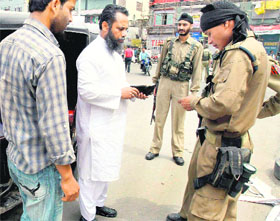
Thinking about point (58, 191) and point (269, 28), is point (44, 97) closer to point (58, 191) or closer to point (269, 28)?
point (58, 191)

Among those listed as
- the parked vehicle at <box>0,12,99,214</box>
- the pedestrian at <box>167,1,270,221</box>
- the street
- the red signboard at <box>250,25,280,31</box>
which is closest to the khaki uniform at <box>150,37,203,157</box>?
the street

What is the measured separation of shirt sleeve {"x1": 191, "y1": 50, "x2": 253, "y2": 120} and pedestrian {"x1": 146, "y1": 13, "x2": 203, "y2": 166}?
1903 mm

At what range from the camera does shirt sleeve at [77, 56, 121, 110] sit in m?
2.01

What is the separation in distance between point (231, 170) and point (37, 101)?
1.28m

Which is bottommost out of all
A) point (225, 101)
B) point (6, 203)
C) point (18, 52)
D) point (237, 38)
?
point (6, 203)

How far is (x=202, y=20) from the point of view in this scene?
1.82m

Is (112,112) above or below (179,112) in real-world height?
above

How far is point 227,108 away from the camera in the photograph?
5.38 ft

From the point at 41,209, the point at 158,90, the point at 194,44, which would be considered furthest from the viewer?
the point at 158,90

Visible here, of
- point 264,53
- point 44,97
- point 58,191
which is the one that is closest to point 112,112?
point 58,191

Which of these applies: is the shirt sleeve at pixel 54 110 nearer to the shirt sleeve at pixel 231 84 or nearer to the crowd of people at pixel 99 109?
the crowd of people at pixel 99 109

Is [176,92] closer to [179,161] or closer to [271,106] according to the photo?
[179,161]

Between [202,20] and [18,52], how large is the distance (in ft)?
4.08

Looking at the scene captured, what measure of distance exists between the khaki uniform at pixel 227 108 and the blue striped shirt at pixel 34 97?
0.98 metres
